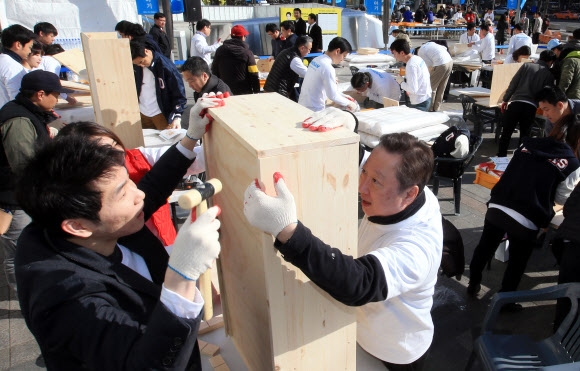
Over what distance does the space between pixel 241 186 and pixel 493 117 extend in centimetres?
671

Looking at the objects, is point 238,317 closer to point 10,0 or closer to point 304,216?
point 304,216

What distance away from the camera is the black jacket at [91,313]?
972 mm

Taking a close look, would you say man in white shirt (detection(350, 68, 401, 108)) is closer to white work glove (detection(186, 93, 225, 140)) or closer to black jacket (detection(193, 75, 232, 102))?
black jacket (detection(193, 75, 232, 102))

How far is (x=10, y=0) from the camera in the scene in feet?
29.9

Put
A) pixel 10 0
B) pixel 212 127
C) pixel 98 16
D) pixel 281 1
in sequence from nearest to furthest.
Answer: pixel 212 127 → pixel 10 0 → pixel 98 16 → pixel 281 1

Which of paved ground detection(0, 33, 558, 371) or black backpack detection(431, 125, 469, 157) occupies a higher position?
black backpack detection(431, 125, 469, 157)

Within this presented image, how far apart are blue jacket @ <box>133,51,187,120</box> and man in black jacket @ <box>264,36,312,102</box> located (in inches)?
73.0

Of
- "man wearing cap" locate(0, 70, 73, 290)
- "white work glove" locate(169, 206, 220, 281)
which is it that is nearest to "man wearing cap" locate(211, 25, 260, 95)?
"man wearing cap" locate(0, 70, 73, 290)

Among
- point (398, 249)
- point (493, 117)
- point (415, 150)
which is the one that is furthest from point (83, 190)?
point (493, 117)

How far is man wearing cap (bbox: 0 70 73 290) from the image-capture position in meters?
2.72

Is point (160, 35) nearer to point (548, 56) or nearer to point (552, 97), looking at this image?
point (548, 56)

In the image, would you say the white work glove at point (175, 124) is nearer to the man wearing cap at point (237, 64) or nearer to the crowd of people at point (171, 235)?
the crowd of people at point (171, 235)

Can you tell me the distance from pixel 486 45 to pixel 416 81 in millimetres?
5508

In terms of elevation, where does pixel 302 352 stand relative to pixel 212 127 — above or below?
below
